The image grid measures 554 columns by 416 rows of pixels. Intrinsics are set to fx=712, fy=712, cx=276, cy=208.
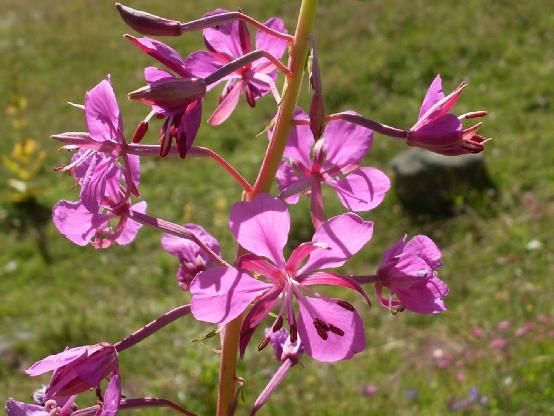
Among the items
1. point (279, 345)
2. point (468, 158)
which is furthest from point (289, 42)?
point (468, 158)

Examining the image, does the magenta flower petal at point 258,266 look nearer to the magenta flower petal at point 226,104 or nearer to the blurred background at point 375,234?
the magenta flower petal at point 226,104

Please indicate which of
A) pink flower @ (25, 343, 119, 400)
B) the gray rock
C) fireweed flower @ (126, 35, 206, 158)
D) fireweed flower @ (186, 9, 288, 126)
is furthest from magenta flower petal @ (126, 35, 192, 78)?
the gray rock

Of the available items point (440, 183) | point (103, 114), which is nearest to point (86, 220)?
point (103, 114)

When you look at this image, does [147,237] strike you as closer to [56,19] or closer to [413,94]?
[413,94]

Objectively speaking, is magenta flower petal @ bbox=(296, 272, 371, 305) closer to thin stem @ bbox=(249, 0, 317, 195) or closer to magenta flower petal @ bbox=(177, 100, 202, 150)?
thin stem @ bbox=(249, 0, 317, 195)

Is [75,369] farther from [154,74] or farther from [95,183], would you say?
[154,74]

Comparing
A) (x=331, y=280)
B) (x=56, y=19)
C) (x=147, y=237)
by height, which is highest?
(x=331, y=280)

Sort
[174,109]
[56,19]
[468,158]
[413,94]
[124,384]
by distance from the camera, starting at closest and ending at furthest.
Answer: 1. [174,109]
2. [124,384]
3. [468,158]
4. [413,94]
5. [56,19]
